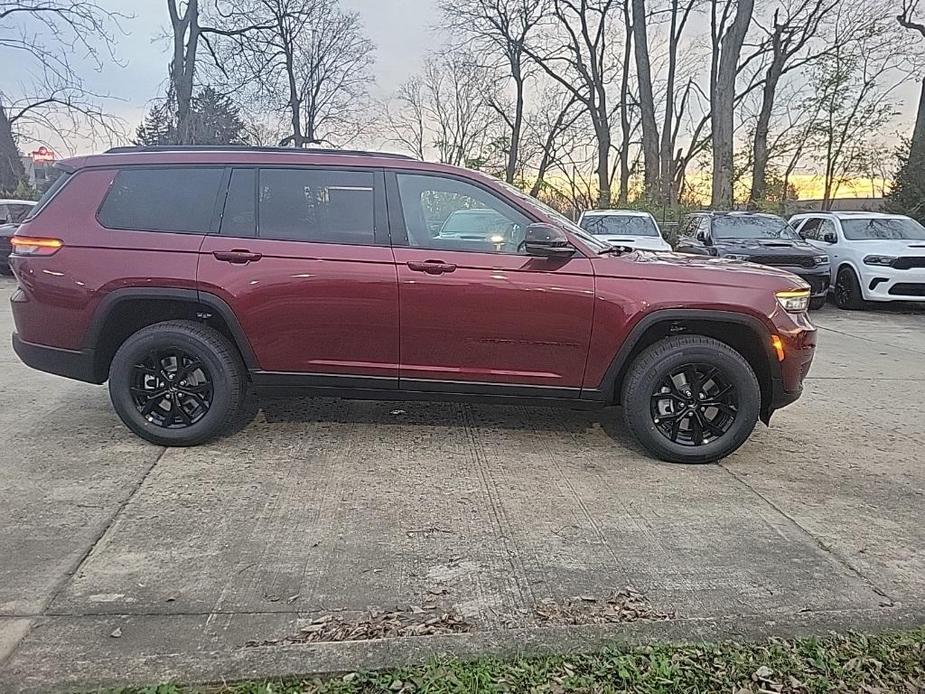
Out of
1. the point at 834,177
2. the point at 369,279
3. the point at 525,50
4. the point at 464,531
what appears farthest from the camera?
the point at 525,50

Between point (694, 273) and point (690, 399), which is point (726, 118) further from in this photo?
point (690, 399)

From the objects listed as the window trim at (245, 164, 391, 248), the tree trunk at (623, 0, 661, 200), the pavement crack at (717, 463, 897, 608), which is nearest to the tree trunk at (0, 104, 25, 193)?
the window trim at (245, 164, 391, 248)

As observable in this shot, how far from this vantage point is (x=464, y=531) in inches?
124

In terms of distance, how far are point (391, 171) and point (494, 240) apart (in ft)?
2.51

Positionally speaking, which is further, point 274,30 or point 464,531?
point 274,30

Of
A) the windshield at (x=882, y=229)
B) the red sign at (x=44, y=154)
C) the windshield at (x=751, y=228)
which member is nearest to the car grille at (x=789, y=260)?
the windshield at (x=751, y=228)

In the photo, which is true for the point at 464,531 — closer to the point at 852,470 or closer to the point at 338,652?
the point at 338,652

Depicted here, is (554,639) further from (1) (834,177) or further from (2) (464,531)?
(1) (834,177)

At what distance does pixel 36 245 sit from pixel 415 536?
2.91 meters

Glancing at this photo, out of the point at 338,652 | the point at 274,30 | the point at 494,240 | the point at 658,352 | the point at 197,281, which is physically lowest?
the point at 338,652

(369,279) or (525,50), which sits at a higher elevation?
(525,50)

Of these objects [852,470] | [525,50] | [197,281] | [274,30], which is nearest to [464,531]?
[197,281]

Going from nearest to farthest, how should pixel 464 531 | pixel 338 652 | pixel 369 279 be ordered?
pixel 338 652, pixel 464 531, pixel 369 279

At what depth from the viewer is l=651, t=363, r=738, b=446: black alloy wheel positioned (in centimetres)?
404
